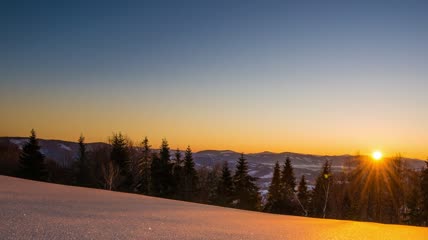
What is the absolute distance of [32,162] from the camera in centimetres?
3678

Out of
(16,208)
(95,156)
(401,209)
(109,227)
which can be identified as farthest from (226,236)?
(95,156)

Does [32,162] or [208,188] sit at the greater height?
[32,162]

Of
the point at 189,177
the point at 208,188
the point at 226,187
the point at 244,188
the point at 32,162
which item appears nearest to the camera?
the point at 32,162

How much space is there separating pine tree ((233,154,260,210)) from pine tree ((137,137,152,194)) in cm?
1058

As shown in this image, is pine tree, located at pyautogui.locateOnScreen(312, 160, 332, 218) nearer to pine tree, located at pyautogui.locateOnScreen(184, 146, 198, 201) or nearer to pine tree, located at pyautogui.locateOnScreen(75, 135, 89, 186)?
pine tree, located at pyautogui.locateOnScreen(184, 146, 198, 201)

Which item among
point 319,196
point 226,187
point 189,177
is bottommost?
point 319,196

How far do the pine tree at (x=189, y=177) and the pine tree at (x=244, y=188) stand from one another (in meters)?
5.55

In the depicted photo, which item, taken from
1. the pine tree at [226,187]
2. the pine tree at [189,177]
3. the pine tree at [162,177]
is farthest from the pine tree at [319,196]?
the pine tree at [162,177]

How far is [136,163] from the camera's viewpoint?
151 ft

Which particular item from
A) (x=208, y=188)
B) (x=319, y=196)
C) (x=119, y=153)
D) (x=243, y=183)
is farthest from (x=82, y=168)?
(x=319, y=196)

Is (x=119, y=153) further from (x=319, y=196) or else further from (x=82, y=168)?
(x=319, y=196)

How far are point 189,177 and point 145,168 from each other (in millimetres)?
5665

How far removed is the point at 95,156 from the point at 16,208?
47.3 meters

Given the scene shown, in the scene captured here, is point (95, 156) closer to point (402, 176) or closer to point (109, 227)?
point (402, 176)
